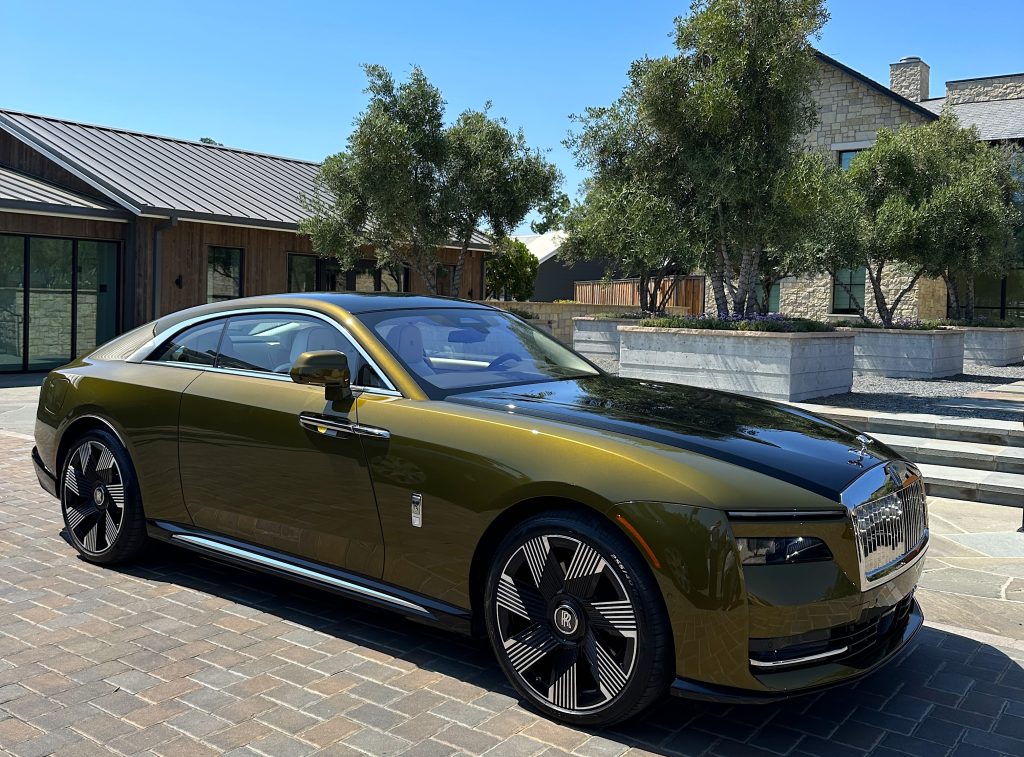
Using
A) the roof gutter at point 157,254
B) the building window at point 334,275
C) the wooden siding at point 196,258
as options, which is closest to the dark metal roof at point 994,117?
the building window at point 334,275

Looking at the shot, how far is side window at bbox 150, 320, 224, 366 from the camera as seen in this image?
15.9ft

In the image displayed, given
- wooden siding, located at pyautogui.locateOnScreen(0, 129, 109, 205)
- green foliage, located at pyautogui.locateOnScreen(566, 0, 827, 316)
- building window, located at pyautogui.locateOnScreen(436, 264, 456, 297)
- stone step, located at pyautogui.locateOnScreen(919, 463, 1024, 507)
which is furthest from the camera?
building window, located at pyautogui.locateOnScreen(436, 264, 456, 297)

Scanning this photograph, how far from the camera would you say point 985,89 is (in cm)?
3488

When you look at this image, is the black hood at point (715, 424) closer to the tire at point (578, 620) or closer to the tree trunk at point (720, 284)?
the tire at point (578, 620)

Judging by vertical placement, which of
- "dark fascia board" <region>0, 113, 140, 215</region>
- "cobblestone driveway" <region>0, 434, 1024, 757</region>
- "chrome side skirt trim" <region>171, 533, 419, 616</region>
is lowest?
"cobblestone driveway" <region>0, 434, 1024, 757</region>

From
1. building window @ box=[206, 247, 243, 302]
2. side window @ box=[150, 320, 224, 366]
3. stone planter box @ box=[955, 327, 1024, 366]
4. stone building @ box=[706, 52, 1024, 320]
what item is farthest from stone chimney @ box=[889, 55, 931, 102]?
side window @ box=[150, 320, 224, 366]

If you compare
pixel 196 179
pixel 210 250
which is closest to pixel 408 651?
pixel 210 250

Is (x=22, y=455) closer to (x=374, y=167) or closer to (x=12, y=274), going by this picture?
(x=12, y=274)

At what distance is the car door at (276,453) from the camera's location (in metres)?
3.94

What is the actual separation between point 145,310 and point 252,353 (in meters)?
16.1

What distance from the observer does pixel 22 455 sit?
9.00m

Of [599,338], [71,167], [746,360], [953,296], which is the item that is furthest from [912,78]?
[71,167]

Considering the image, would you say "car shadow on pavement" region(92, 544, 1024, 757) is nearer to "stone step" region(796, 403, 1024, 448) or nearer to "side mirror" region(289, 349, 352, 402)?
"side mirror" region(289, 349, 352, 402)

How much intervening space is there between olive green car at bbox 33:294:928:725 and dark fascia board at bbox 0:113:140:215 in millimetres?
14740
